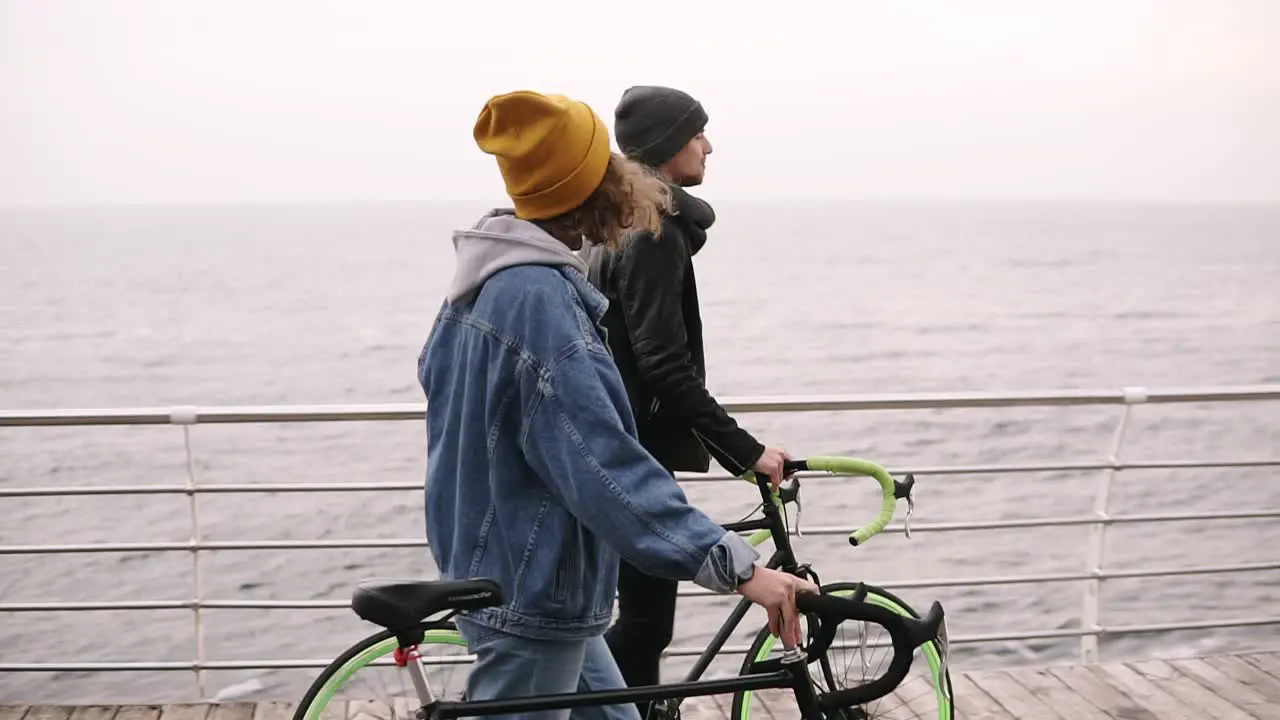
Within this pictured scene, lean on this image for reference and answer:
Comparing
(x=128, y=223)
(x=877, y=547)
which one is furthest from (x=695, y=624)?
(x=128, y=223)

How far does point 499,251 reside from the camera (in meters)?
1.92

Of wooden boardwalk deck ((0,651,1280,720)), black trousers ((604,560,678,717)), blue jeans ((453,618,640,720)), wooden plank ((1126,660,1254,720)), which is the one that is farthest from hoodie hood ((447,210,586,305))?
wooden plank ((1126,660,1254,720))

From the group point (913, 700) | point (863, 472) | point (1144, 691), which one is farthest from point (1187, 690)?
point (863, 472)

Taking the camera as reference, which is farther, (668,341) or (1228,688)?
(1228,688)

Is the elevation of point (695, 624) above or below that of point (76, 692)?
above

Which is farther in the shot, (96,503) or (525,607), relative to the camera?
(96,503)

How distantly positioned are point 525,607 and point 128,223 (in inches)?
6958

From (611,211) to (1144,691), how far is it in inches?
111

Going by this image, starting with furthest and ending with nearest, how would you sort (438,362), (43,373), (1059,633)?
(43,373)
(1059,633)
(438,362)

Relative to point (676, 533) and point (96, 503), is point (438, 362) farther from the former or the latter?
point (96, 503)

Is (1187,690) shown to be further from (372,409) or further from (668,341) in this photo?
(372,409)

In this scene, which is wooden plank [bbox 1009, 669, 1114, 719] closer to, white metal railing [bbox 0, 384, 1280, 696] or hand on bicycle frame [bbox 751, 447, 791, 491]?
white metal railing [bbox 0, 384, 1280, 696]

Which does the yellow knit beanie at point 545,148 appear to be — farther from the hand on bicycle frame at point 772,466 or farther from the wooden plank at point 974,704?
the wooden plank at point 974,704

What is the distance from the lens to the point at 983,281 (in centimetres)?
7512
